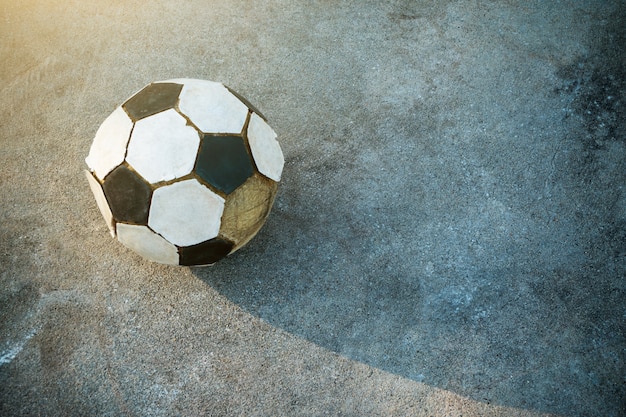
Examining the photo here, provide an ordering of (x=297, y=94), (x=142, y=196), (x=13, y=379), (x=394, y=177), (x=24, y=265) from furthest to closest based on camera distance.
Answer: (x=297, y=94), (x=394, y=177), (x=24, y=265), (x=13, y=379), (x=142, y=196)

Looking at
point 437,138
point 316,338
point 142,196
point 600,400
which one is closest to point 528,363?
point 600,400

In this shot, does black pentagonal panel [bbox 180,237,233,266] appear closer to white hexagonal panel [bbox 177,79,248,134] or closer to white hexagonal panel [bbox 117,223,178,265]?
white hexagonal panel [bbox 117,223,178,265]

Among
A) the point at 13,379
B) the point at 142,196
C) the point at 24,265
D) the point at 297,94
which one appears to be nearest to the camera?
the point at 142,196

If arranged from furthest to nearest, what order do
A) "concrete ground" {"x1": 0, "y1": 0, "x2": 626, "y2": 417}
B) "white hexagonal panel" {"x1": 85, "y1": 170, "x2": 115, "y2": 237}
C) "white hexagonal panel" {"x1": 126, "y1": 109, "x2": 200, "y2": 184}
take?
"concrete ground" {"x1": 0, "y1": 0, "x2": 626, "y2": 417}, "white hexagonal panel" {"x1": 85, "y1": 170, "x2": 115, "y2": 237}, "white hexagonal panel" {"x1": 126, "y1": 109, "x2": 200, "y2": 184}

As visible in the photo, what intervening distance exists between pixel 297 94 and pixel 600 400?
2.15m

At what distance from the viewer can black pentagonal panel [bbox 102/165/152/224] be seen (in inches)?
81.9

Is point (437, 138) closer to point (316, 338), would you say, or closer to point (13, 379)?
point (316, 338)

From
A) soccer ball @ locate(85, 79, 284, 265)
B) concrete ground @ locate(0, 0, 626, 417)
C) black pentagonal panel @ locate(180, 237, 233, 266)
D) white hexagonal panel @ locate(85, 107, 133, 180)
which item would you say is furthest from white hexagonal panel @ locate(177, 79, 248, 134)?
concrete ground @ locate(0, 0, 626, 417)

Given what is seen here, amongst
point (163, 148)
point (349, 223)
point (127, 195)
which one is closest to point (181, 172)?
point (163, 148)

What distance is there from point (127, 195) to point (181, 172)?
24 centimetres

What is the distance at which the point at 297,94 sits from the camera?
3.08 metres

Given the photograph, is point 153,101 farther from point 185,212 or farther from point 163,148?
point 185,212

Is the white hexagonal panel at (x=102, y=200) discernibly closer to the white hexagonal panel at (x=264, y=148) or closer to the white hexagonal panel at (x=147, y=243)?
the white hexagonal panel at (x=147, y=243)

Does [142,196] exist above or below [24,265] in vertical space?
above
